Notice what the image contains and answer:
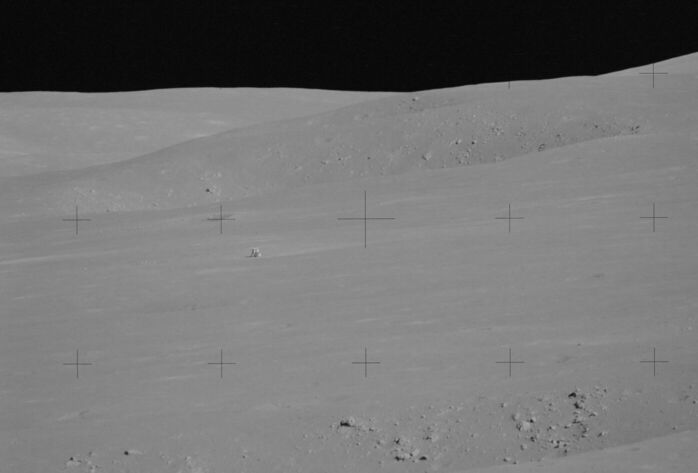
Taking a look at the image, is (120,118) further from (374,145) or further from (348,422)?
(348,422)

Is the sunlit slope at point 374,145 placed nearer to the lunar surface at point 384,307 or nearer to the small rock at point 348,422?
the lunar surface at point 384,307

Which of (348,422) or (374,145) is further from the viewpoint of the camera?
(374,145)

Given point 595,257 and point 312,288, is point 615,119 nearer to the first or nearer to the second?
point 595,257

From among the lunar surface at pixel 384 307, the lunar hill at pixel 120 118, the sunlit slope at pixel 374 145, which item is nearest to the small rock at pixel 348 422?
the lunar surface at pixel 384 307

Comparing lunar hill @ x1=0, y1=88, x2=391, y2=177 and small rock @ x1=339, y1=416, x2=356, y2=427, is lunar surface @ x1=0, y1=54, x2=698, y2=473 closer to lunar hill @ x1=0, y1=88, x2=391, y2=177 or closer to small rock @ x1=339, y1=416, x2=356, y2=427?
small rock @ x1=339, y1=416, x2=356, y2=427

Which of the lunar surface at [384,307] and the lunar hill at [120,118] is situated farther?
the lunar hill at [120,118]

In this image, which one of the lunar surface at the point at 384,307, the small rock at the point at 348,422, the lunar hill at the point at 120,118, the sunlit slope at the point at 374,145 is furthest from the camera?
the lunar hill at the point at 120,118

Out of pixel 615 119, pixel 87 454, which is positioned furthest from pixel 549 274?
pixel 615 119

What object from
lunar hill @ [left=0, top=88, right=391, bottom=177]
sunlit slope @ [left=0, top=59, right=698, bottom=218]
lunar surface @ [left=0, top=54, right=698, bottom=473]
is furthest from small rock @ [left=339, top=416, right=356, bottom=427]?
lunar hill @ [left=0, top=88, right=391, bottom=177]

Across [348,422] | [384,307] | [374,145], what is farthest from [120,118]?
[348,422]
